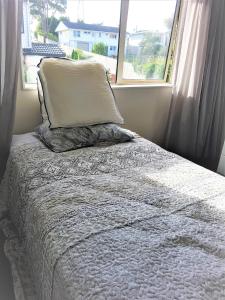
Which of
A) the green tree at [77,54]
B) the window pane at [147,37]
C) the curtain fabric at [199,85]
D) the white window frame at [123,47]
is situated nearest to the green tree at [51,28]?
the green tree at [77,54]

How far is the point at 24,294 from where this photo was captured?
1.32 metres

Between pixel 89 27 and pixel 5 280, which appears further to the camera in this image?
pixel 89 27

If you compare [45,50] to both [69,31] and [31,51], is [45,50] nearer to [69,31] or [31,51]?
[31,51]

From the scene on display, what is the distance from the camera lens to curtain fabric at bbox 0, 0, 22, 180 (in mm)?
1627

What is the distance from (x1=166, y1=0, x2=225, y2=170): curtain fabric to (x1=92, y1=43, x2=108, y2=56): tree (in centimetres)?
70

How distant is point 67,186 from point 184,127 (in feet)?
5.53

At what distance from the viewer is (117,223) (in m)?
1.07

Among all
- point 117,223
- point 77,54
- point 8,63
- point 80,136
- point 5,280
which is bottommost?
point 5,280

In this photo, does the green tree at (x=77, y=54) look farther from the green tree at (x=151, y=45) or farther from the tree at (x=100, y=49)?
the green tree at (x=151, y=45)

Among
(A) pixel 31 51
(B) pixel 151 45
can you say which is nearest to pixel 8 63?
(A) pixel 31 51

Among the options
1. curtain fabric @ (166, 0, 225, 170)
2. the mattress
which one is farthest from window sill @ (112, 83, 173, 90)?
the mattress

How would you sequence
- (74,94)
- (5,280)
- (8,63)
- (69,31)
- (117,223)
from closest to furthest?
(117,223)
(5,280)
(8,63)
(74,94)
(69,31)

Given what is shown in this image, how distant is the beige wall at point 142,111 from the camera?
2121 mm

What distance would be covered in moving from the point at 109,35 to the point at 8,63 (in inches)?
38.3
